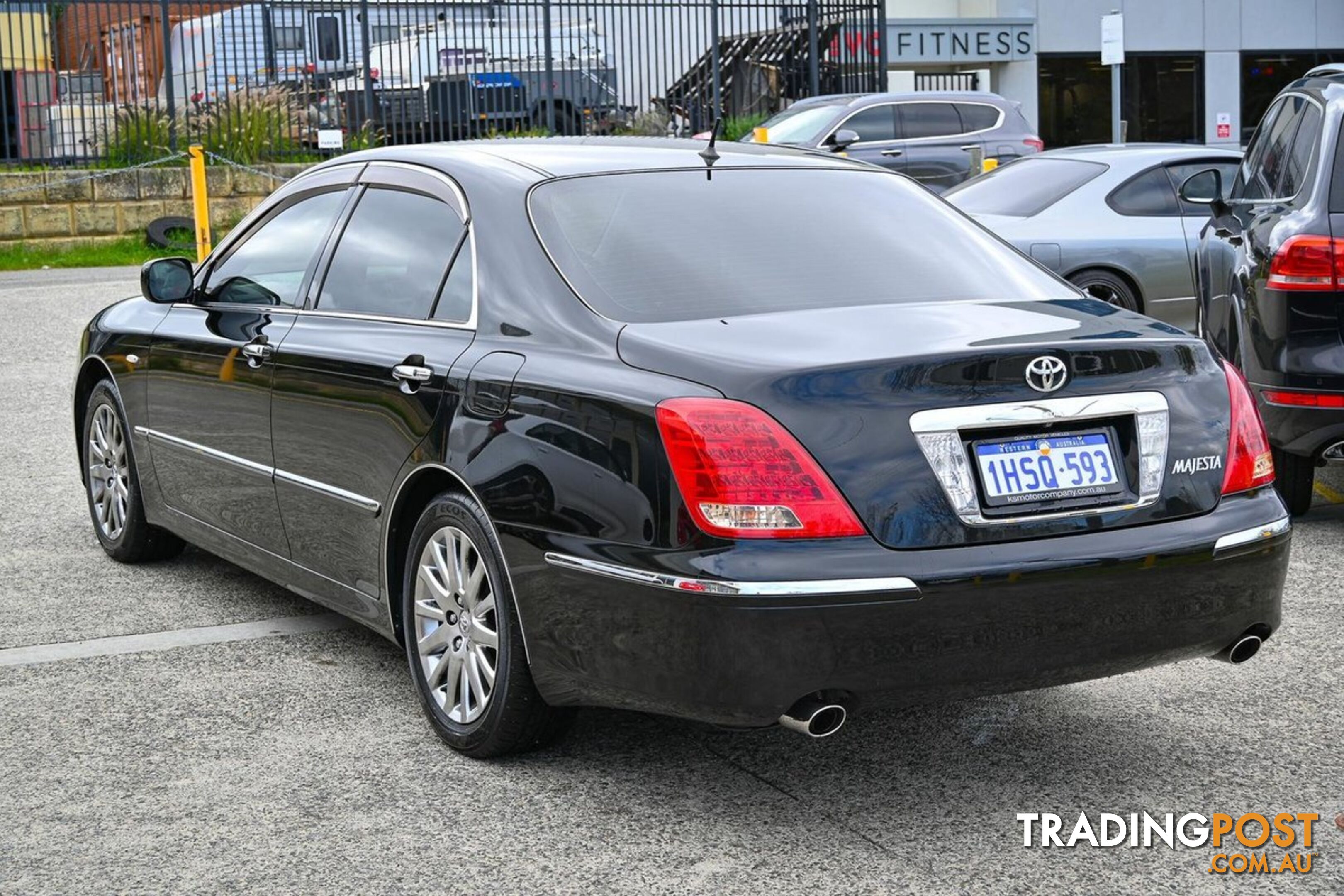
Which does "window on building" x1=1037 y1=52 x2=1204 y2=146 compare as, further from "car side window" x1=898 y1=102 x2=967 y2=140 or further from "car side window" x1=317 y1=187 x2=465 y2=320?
"car side window" x1=317 y1=187 x2=465 y2=320

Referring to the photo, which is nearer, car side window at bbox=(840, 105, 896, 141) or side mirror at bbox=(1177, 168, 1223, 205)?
side mirror at bbox=(1177, 168, 1223, 205)

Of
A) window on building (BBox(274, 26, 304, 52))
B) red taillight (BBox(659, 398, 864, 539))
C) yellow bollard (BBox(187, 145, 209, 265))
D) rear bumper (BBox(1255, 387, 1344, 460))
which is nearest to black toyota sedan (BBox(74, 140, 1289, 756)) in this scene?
red taillight (BBox(659, 398, 864, 539))

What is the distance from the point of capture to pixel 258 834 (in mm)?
3939

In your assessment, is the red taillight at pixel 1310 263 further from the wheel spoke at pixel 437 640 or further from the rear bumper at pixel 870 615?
the wheel spoke at pixel 437 640

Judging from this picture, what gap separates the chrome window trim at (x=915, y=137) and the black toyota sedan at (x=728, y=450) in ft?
46.2

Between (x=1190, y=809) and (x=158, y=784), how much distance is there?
236cm

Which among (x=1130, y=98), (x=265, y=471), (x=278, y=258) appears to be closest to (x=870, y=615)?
(x=265, y=471)

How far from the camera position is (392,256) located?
16.4 feet

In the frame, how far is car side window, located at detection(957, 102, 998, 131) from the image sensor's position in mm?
20328

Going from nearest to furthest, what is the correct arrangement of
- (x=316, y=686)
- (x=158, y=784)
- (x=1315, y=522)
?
(x=158, y=784) < (x=316, y=686) < (x=1315, y=522)

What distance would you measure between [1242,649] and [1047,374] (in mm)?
875

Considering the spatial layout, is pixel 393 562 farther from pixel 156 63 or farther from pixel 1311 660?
pixel 156 63

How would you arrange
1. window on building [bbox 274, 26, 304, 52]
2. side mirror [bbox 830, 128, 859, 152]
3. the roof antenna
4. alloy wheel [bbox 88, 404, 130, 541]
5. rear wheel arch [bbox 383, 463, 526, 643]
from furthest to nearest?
window on building [bbox 274, 26, 304, 52]
side mirror [bbox 830, 128, 859, 152]
alloy wheel [bbox 88, 404, 130, 541]
the roof antenna
rear wheel arch [bbox 383, 463, 526, 643]

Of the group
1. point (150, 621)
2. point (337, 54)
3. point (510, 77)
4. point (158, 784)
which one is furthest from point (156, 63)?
point (158, 784)
